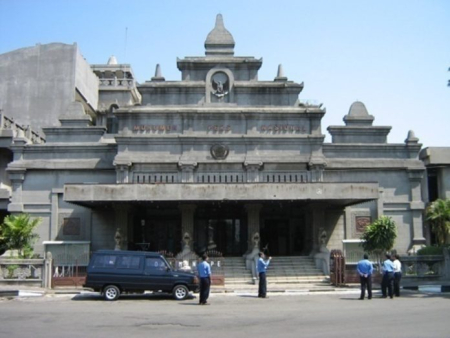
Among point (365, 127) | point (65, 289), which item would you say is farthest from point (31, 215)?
point (365, 127)

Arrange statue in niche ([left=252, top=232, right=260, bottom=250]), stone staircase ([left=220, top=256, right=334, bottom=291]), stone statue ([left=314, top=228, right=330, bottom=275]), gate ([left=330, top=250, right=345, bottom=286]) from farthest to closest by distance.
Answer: statue in niche ([left=252, top=232, right=260, bottom=250]), stone statue ([left=314, top=228, right=330, bottom=275]), stone staircase ([left=220, top=256, right=334, bottom=291]), gate ([left=330, top=250, right=345, bottom=286])

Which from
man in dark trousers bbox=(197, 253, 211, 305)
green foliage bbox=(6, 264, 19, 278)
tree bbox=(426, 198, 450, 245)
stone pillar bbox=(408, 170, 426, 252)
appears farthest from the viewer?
stone pillar bbox=(408, 170, 426, 252)

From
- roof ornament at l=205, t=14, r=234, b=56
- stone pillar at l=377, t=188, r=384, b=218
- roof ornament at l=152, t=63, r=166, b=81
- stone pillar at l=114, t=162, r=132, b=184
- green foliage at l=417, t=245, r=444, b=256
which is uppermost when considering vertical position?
roof ornament at l=205, t=14, r=234, b=56

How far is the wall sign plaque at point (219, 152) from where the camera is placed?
121ft

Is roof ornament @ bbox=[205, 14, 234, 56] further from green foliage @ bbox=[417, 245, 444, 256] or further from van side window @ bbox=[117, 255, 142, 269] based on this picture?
van side window @ bbox=[117, 255, 142, 269]

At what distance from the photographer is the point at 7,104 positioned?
153ft

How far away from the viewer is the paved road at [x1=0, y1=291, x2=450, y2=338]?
13000 millimetres

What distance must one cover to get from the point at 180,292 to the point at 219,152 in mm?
16462

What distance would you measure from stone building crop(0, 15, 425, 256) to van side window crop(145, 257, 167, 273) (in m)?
13.5

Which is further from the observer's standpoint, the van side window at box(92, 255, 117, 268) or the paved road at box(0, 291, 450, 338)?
the van side window at box(92, 255, 117, 268)

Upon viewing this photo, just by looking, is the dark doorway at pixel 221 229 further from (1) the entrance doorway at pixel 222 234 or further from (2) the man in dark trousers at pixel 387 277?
(2) the man in dark trousers at pixel 387 277

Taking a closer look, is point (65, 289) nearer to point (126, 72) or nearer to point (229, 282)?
point (229, 282)

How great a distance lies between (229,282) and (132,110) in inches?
565

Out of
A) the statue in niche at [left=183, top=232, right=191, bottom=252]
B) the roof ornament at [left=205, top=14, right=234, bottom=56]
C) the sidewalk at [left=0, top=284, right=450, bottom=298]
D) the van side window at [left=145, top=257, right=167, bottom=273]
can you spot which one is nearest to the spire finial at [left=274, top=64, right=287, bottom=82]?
the roof ornament at [left=205, top=14, right=234, bottom=56]
